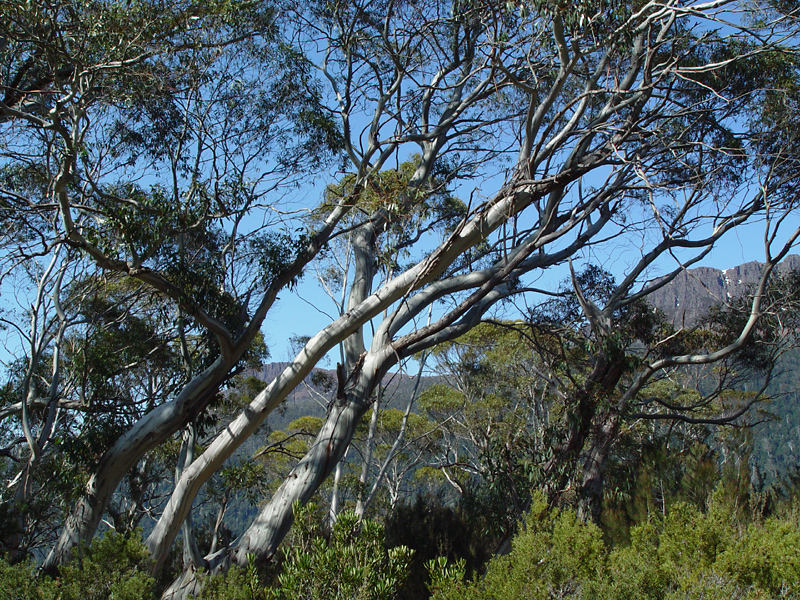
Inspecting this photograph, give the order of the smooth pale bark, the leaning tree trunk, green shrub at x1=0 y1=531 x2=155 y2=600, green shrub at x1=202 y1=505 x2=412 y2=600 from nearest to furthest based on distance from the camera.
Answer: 1. green shrub at x1=202 y1=505 x2=412 y2=600
2. green shrub at x1=0 y1=531 x2=155 y2=600
3. the leaning tree trunk
4. the smooth pale bark

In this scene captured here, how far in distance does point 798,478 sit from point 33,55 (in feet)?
31.5

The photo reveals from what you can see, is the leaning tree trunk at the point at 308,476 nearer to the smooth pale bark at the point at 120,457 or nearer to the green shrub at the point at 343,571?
the smooth pale bark at the point at 120,457

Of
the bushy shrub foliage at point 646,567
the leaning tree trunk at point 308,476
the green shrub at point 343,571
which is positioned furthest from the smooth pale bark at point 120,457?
the bushy shrub foliage at point 646,567

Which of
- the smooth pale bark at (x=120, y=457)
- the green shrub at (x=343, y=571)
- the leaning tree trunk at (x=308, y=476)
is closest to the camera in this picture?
the green shrub at (x=343, y=571)

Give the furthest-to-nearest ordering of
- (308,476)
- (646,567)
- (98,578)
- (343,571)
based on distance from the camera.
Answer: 1. (308,476)
2. (98,578)
3. (646,567)
4. (343,571)

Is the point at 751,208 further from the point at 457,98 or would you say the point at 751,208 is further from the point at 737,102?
the point at 457,98

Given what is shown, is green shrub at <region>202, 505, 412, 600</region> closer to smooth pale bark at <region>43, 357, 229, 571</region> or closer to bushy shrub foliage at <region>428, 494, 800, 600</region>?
bushy shrub foliage at <region>428, 494, 800, 600</region>

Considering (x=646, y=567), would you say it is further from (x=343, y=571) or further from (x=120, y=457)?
(x=120, y=457)

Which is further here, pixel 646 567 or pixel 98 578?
pixel 98 578

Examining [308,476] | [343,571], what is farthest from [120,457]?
[343,571]

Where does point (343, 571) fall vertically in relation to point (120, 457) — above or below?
below

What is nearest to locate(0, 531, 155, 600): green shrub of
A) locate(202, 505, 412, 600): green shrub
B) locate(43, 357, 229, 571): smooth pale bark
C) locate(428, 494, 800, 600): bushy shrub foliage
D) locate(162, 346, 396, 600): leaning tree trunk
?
locate(202, 505, 412, 600): green shrub

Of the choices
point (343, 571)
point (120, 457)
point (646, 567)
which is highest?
point (120, 457)

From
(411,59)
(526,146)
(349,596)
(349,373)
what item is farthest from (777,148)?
(349,596)
